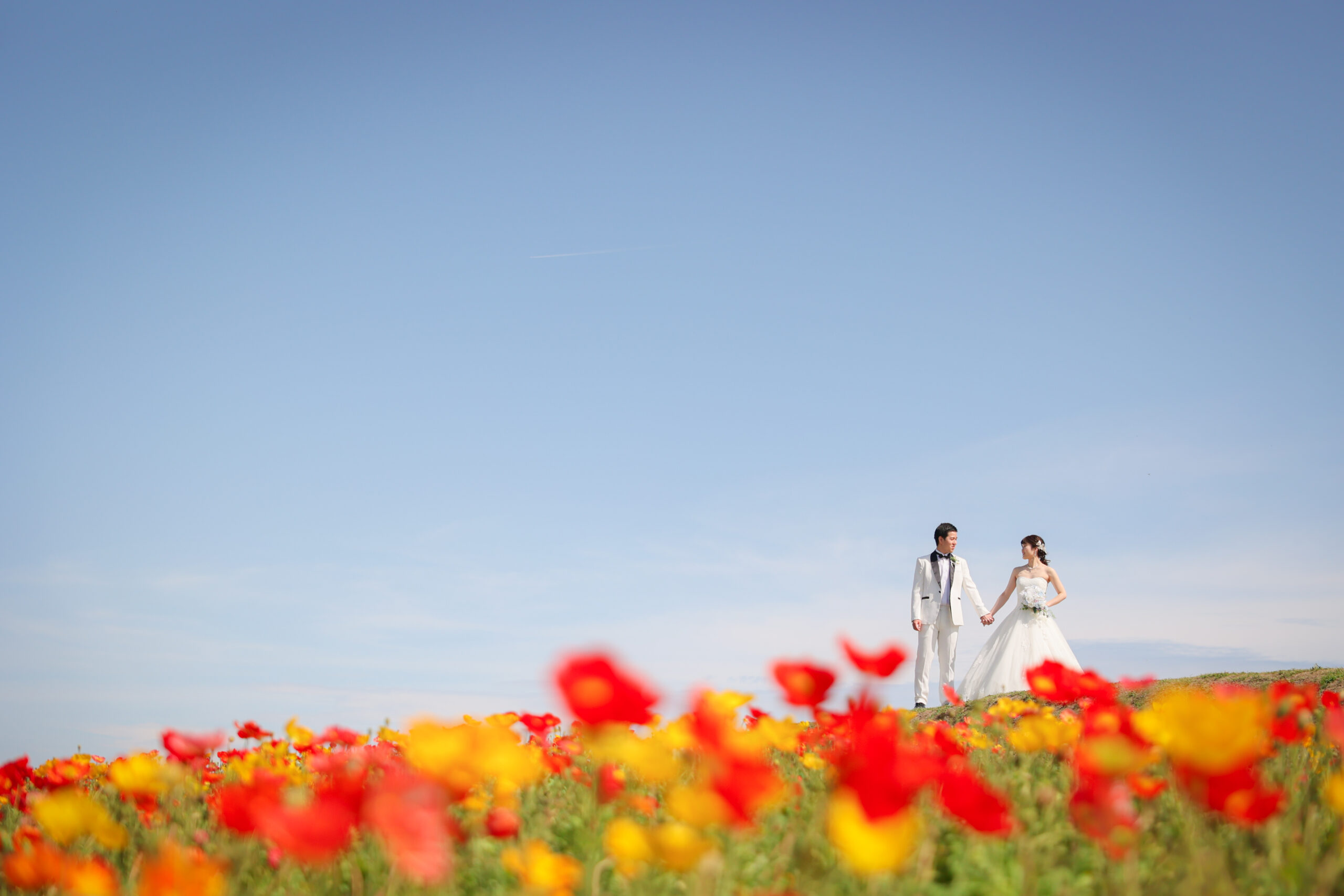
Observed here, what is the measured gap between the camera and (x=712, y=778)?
1.95m

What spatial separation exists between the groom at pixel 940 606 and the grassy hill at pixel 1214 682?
48.9 inches

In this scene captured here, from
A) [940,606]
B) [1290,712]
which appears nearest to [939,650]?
[940,606]

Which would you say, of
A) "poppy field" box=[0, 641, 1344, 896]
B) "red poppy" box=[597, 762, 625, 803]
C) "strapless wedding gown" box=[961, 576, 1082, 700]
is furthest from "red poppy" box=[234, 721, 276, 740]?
"strapless wedding gown" box=[961, 576, 1082, 700]

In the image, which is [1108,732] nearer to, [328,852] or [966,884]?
[966,884]

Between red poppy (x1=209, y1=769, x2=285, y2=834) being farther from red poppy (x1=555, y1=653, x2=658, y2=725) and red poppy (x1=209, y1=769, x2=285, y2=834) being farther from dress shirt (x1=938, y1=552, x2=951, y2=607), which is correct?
dress shirt (x1=938, y1=552, x2=951, y2=607)

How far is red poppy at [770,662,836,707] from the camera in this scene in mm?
2623

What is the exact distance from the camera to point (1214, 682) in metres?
12.1

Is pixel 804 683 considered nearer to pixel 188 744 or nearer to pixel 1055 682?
pixel 1055 682

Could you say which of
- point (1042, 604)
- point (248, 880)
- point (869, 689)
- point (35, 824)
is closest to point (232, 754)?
point (35, 824)

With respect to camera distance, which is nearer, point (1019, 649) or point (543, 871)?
point (543, 871)

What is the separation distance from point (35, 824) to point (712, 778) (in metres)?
4.06

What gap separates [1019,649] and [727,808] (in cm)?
1238

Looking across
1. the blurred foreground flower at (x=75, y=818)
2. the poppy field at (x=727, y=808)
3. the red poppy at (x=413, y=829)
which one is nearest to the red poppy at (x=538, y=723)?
the poppy field at (x=727, y=808)

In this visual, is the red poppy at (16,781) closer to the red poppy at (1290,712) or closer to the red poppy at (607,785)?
the red poppy at (607,785)
